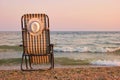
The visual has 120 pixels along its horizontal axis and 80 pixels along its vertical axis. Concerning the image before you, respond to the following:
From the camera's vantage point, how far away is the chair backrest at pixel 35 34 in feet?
27.5

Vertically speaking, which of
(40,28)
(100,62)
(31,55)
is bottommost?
(100,62)

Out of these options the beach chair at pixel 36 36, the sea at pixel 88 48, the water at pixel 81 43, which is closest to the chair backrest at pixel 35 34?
the beach chair at pixel 36 36

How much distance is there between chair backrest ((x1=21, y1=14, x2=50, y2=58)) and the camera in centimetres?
839

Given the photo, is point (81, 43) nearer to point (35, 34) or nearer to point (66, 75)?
point (35, 34)

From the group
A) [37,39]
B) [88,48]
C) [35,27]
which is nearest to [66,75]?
[37,39]

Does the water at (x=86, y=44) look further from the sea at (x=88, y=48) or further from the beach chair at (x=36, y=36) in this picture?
the beach chair at (x=36, y=36)

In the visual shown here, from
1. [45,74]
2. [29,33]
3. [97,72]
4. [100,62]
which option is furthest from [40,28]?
[100,62]

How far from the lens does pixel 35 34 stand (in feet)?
28.0

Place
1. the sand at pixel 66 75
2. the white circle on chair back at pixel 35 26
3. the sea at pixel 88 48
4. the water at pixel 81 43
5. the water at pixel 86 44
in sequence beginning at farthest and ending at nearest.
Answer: the water at pixel 81 43, the water at pixel 86 44, the sea at pixel 88 48, the white circle on chair back at pixel 35 26, the sand at pixel 66 75

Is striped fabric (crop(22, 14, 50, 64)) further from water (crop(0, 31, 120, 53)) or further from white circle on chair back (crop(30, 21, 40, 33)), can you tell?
water (crop(0, 31, 120, 53))

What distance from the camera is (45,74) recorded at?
318 inches

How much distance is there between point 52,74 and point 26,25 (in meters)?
1.25

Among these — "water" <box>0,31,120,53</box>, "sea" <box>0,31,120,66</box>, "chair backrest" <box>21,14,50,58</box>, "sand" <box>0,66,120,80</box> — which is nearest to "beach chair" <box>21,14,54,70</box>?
"chair backrest" <box>21,14,50,58</box>

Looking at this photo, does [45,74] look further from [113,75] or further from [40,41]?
[113,75]
